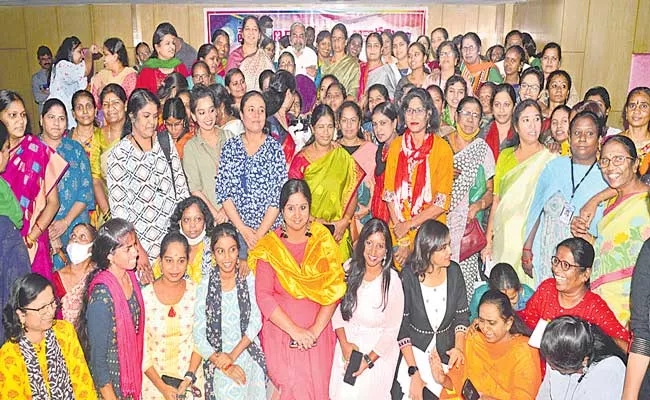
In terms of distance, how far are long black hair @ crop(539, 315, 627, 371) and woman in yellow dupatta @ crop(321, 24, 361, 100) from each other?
13.6 feet

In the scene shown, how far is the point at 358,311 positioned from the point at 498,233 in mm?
1207

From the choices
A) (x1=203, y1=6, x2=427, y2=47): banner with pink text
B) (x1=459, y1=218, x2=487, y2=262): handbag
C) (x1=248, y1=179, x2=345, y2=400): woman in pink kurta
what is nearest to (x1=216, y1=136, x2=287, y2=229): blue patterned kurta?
(x1=248, y1=179, x2=345, y2=400): woman in pink kurta

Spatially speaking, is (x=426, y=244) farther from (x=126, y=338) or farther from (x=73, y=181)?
(x=73, y=181)

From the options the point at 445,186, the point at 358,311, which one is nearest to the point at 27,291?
the point at 358,311

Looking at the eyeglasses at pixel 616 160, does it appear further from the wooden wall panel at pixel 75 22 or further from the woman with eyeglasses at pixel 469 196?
the wooden wall panel at pixel 75 22

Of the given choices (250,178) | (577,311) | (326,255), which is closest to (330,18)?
(250,178)

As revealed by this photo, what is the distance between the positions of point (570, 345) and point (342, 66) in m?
4.65

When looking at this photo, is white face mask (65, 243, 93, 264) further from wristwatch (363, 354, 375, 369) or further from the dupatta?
the dupatta

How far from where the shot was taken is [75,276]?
3279mm

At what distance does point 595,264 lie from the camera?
3.26 m

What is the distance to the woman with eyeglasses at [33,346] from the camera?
2.62 meters

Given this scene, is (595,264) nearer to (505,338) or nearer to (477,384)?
(505,338)

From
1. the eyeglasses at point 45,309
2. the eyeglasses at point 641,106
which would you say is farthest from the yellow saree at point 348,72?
the eyeglasses at point 45,309

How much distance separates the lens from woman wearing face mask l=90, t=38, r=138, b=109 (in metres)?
5.80
